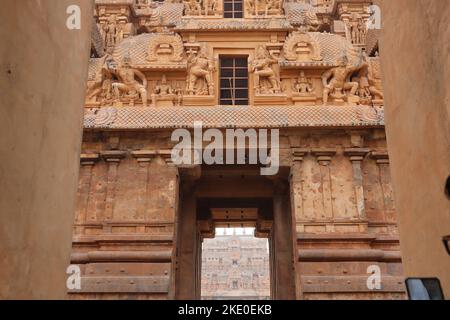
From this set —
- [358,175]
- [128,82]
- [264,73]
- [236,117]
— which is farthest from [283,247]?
[128,82]

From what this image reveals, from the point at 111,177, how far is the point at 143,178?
0.89 meters

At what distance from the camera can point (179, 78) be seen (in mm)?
14562

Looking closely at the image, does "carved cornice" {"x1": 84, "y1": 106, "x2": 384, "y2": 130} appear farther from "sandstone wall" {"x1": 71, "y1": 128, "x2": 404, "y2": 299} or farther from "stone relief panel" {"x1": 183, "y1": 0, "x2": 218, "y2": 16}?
"stone relief panel" {"x1": 183, "y1": 0, "x2": 218, "y2": 16}

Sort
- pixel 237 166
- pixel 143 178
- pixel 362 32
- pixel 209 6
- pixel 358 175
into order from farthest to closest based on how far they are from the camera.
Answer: pixel 362 32, pixel 209 6, pixel 237 166, pixel 143 178, pixel 358 175

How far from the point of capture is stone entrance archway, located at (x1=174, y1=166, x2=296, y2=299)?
45.8 feet

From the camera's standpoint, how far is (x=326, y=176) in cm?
1285

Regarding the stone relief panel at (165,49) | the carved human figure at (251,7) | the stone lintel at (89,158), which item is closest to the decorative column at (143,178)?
the stone lintel at (89,158)

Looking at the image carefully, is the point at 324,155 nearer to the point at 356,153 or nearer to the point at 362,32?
the point at 356,153

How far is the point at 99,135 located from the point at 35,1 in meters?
8.11

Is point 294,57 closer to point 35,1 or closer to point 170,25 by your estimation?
point 170,25

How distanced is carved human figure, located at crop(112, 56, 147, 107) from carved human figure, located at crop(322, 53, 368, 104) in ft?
17.7

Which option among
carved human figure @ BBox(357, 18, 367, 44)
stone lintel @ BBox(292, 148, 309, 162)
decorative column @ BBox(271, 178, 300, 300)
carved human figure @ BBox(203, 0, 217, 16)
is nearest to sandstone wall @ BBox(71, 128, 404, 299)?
stone lintel @ BBox(292, 148, 309, 162)
